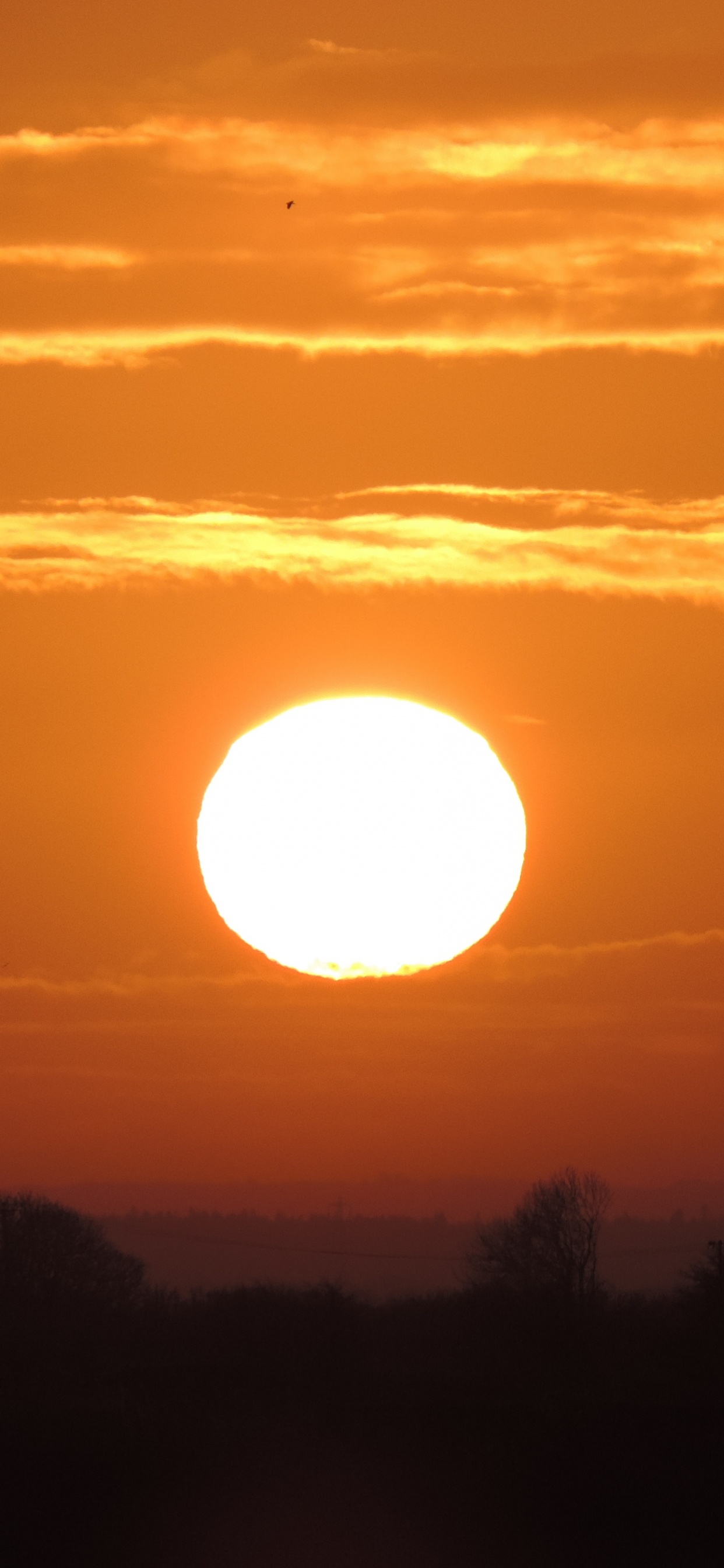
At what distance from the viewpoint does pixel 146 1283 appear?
77.3 metres

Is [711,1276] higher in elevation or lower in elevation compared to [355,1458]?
higher

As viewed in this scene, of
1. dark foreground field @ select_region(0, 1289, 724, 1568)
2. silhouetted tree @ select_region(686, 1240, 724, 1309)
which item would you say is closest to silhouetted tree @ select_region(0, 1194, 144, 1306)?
dark foreground field @ select_region(0, 1289, 724, 1568)

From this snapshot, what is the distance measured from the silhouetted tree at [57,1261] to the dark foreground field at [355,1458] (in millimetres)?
12088

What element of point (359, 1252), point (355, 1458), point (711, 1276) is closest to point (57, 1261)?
point (711, 1276)

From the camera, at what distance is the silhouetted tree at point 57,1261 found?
70.4 meters

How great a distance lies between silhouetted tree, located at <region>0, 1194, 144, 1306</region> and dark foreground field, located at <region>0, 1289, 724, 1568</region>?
12088 mm

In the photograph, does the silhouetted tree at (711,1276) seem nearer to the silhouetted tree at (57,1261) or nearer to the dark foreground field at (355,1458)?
the dark foreground field at (355,1458)

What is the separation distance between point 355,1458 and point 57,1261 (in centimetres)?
3776

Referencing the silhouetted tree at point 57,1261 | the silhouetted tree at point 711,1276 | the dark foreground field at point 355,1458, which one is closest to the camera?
the dark foreground field at point 355,1458

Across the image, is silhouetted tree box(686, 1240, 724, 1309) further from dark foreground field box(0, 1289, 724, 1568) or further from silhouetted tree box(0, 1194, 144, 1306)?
silhouetted tree box(0, 1194, 144, 1306)

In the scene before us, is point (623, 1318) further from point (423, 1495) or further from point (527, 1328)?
point (423, 1495)

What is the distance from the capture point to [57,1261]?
2862 inches

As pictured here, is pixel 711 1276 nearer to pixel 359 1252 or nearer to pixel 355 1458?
pixel 355 1458

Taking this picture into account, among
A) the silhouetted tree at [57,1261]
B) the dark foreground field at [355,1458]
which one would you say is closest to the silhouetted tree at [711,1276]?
the dark foreground field at [355,1458]
